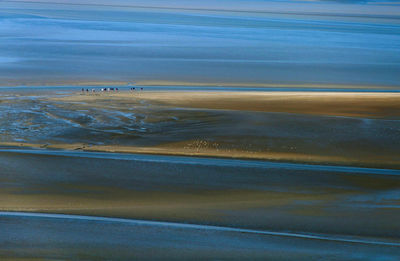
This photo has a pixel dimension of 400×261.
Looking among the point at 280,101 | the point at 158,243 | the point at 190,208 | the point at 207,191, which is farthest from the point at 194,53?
the point at 158,243

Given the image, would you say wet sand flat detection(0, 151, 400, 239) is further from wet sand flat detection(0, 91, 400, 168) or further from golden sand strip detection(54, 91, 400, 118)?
golden sand strip detection(54, 91, 400, 118)

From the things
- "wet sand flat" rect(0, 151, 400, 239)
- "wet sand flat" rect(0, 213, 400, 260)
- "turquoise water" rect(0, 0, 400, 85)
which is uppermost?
"turquoise water" rect(0, 0, 400, 85)

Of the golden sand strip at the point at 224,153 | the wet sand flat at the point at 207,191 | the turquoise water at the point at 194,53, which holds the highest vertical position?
the turquoise water at the point at 194,53

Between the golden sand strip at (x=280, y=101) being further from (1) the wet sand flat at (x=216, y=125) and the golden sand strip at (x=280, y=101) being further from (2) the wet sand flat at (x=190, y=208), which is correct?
(2) the wet sand flat at (x=190, y=208)

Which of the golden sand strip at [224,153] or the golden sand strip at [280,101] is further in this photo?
the golden sand strip at [280,101]

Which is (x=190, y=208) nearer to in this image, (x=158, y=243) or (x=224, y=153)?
(x=158, y=243)

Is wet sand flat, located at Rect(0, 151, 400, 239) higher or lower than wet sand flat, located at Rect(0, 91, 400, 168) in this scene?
lower

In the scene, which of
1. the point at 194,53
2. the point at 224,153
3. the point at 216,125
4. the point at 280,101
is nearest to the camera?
the point at 224,153

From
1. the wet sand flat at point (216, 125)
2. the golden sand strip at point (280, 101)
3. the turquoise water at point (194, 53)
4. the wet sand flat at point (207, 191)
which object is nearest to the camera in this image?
the wet sand flat at point (207, 191)

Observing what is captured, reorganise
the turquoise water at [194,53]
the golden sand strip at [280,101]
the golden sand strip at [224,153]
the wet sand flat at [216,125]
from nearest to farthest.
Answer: the golden sand strip at [224,153]
the wet sand flat at [216,125]
the golden sand strip at [280,101]
the turquoise water at [194,53]

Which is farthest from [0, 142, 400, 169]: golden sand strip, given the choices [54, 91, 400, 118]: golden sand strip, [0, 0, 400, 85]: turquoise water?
[0, 0, 400, 85]: turquoise water

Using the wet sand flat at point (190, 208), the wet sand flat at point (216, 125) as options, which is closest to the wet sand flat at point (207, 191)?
the wet sand flat at point (190, 208)
